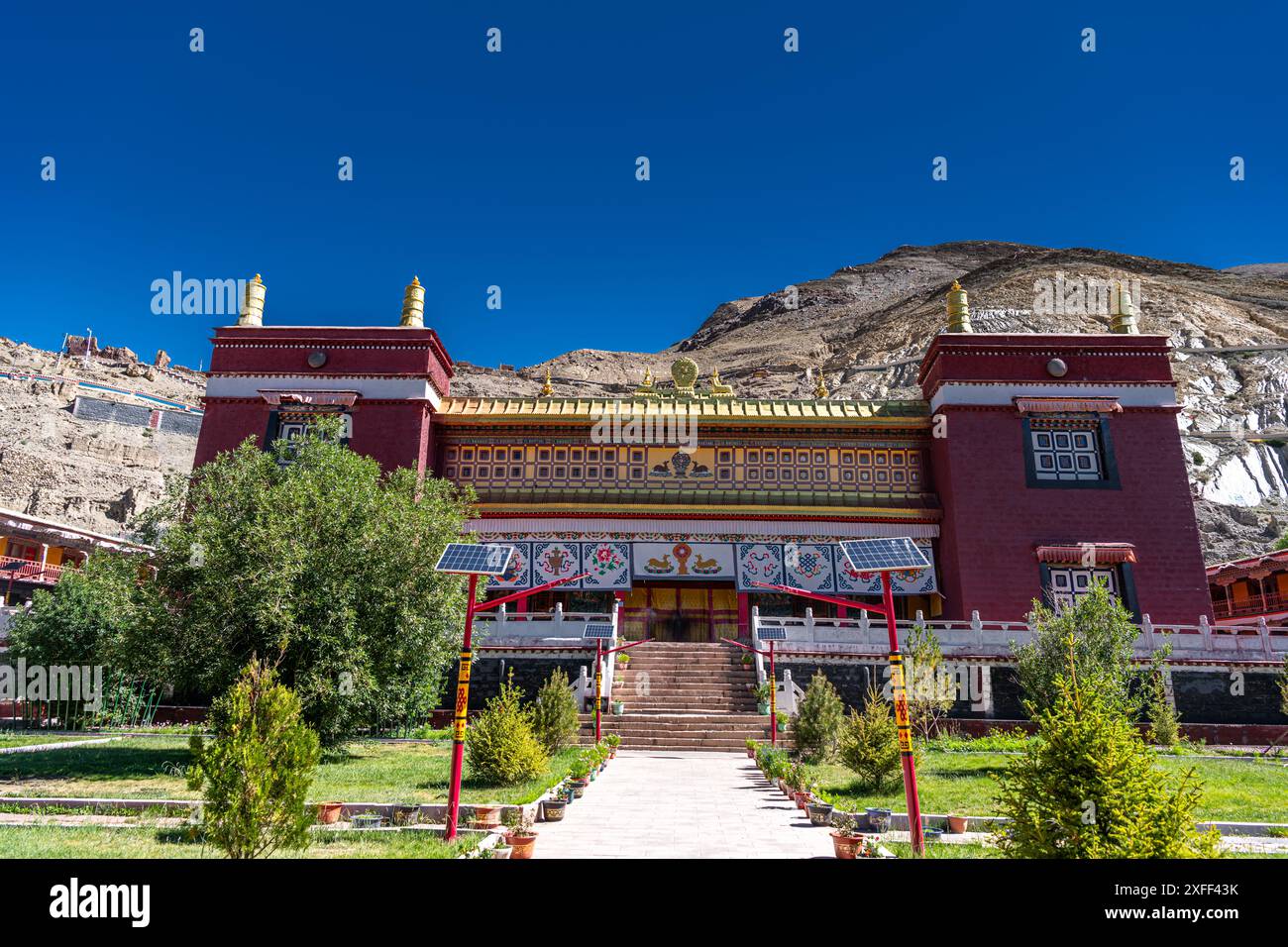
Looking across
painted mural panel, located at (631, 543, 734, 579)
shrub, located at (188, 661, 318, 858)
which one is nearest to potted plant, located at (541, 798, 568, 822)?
shrub, located at (188, 661, 318, 858)

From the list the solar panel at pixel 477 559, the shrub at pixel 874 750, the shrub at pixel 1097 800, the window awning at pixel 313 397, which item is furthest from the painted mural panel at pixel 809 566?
the shrub at pixel 1097 800

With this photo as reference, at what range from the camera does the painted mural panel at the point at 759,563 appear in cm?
2427

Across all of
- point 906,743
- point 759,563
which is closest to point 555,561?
point 759,563

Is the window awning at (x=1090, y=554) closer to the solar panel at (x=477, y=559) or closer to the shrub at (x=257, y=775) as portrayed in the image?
the solar panel at (x=477, y=559)

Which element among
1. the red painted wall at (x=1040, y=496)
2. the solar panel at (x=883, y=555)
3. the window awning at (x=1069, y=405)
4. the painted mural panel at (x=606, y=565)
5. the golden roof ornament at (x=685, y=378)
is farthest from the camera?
the golden roof ornament at (x=685, y=378)

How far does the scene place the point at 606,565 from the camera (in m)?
24.6

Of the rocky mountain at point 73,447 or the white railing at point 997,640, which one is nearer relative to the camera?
the white railing at point 997,640

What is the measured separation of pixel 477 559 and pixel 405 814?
3.07m

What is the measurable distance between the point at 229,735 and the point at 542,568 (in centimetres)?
1739

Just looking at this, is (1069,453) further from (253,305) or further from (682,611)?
(253,305)

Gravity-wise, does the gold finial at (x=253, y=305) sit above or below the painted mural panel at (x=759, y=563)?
above

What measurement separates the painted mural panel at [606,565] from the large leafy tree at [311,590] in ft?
28.0

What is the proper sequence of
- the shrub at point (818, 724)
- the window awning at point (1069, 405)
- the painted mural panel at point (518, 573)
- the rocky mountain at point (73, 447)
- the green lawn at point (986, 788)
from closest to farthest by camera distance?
the green lawn at point (986, 788), the shrub at point (818, 724), the window awning at point (1069, 405), the painted mural panel at point (518, 573), the rocky mountain at point (73, 447)
